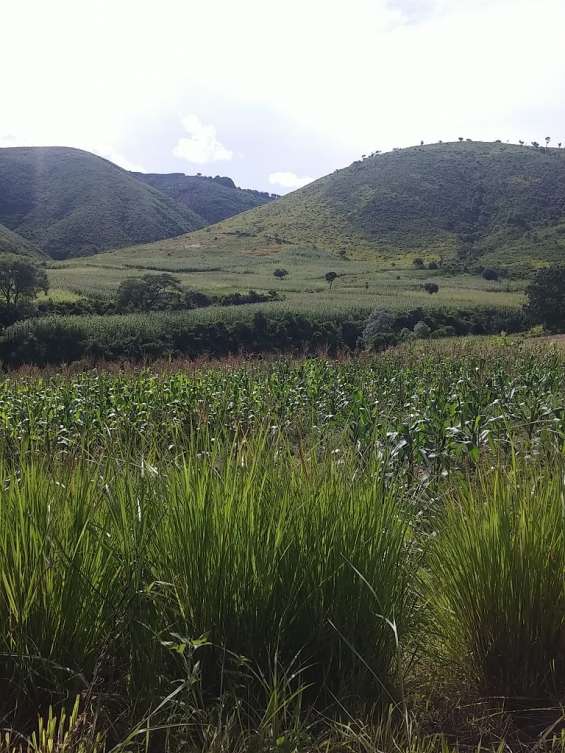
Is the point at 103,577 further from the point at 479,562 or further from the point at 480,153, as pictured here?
the point at 480,153

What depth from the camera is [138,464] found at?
2752mm

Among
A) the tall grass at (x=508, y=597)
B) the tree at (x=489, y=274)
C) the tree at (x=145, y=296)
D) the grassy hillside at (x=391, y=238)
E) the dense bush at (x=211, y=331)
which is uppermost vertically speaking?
the grassy hillside at (x=391, y=238)

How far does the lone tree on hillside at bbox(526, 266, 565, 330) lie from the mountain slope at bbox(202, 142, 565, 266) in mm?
39082

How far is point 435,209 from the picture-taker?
11306 centimetres

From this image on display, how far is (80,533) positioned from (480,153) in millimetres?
146019

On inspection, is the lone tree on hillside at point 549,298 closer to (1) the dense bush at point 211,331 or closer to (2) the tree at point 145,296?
(1) the dense bush at point 211,331


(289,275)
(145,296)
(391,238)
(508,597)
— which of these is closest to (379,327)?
(145,296)

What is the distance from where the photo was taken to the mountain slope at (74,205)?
→ 431 feet

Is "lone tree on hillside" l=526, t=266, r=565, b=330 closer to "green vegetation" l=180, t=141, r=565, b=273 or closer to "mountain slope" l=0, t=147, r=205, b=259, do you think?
"green vegetation" l=180, t=141, r=565, b=273

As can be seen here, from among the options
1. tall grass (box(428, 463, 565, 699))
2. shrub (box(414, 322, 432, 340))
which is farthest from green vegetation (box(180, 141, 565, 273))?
tall grass (box(428, 463, 565, 699))

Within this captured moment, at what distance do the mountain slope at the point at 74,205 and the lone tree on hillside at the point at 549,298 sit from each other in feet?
320

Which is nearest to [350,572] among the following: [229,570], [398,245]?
[229,570]

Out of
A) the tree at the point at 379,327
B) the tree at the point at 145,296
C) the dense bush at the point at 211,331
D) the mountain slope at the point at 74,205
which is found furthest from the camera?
the mountain slope at the point at 74,205

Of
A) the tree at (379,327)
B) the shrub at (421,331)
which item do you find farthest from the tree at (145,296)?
the shrub at (421,331)
